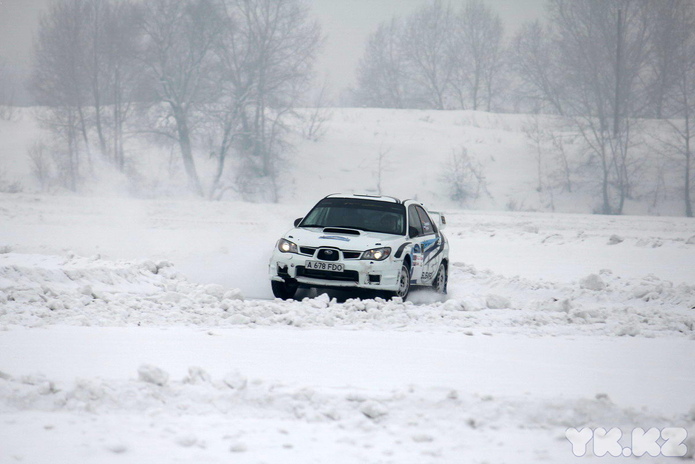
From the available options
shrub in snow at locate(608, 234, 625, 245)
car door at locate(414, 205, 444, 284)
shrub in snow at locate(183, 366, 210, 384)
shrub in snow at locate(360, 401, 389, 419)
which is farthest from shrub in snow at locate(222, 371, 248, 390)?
shrub in snow at locate(608, 234, 625, 245)

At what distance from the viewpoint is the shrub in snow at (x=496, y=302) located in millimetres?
10609

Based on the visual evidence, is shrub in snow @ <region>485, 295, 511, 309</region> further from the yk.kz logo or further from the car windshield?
the yk.kz logo

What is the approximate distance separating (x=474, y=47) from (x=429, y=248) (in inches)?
2153

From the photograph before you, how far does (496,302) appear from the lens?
10.6 m

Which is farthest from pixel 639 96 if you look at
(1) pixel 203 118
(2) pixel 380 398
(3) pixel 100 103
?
(2) pixel 380 398

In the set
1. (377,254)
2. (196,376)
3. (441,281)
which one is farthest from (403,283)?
(196,376)

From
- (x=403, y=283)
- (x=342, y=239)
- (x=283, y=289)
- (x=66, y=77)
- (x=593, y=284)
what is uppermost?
(x=66, y=77)

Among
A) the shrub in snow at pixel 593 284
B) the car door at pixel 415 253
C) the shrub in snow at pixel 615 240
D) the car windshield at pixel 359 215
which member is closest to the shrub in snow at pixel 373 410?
the car door at pixel 415 253

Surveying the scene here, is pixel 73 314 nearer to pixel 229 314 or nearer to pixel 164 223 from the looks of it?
pixel 229 314

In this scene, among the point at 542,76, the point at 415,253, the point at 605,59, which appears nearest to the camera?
the point at 415,253

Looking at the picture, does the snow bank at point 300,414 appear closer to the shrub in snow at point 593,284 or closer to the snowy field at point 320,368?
the snowy field at point 320,368

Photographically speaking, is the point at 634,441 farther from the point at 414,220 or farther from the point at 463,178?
the point at 463,178

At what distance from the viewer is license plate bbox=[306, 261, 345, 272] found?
34.7ft

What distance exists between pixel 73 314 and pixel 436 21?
5875cm
